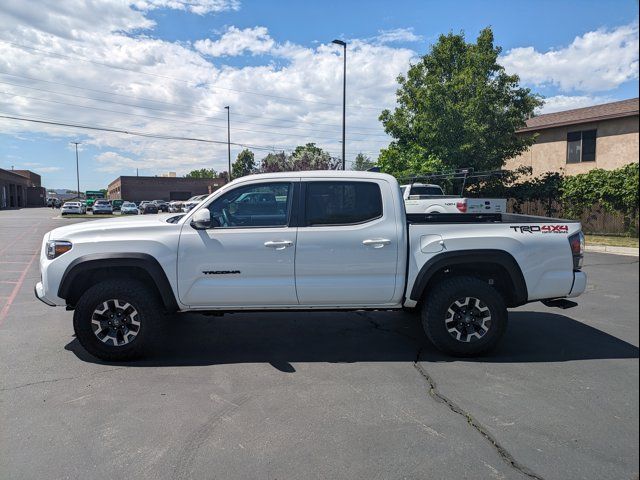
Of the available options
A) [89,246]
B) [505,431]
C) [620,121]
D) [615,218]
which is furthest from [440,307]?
[620,121]

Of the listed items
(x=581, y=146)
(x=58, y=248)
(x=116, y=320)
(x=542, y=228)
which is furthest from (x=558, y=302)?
(x=581, y=146)

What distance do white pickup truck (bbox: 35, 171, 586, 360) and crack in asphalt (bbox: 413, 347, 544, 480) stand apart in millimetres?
555

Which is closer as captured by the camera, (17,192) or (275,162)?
(275,162)

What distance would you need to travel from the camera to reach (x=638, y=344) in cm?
117

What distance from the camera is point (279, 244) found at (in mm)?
4738

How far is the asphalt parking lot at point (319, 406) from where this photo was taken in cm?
299

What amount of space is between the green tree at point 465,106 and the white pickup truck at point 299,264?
659 inches

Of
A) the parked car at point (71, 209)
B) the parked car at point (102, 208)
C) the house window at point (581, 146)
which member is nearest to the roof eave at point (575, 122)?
the house window at point (581, 146)

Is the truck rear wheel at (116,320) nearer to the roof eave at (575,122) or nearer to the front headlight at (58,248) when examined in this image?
the front headlight at (58,248)

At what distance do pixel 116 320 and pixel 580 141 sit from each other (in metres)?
24.8

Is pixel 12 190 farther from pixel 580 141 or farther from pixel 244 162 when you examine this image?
pixel 580 141

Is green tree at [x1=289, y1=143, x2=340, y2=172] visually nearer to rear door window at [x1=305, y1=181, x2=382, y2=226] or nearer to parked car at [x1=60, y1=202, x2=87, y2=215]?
parked car at [x1=60, y1=202, x2=87, y2=215]

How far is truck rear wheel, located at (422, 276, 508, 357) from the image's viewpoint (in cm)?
480

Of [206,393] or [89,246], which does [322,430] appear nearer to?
[206,393]
